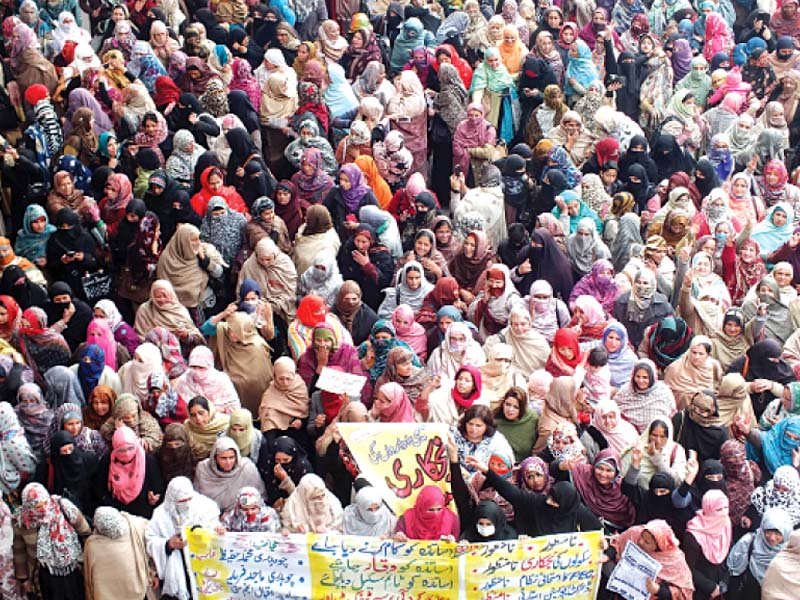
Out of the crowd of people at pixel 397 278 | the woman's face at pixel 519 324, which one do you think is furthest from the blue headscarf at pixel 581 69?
the woman's face at pixel 519 324

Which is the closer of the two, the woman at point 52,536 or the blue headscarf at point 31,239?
the woman at point 52,536

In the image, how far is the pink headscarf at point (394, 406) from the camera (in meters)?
9.46

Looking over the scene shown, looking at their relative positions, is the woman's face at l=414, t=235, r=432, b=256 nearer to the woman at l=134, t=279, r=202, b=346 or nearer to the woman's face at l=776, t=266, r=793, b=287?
the woman at l=134, t=279, r=202, b=346

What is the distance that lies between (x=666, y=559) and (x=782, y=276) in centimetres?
331

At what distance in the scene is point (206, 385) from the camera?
9.84m

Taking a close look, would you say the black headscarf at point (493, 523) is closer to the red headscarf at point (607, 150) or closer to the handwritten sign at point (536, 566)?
the handwritten sign at point (536, 566)

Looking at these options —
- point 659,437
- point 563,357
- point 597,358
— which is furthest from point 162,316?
point 659,437

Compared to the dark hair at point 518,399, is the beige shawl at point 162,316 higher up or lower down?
higher up

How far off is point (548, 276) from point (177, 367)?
2853 millimetres

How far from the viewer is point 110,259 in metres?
11.3

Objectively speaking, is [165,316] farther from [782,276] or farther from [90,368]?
[782,276]

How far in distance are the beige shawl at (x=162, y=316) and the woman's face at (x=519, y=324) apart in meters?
2.08

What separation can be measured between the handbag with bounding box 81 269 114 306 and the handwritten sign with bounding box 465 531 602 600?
3819mm

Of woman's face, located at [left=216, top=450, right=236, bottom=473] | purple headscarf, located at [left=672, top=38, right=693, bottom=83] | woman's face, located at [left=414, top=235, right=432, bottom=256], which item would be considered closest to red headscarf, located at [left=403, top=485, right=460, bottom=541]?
woman's face, located at [left=216, top=450, right=236, bottom=473]
